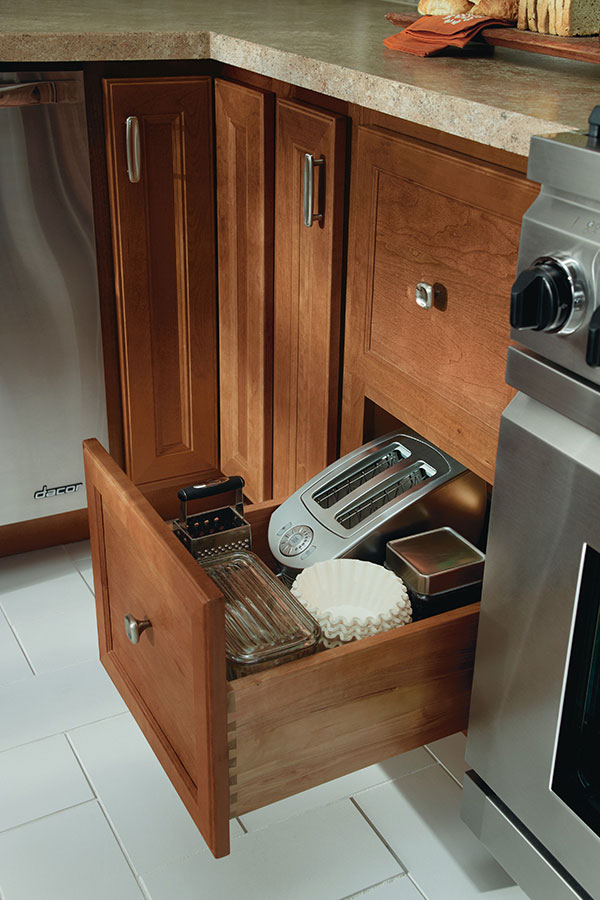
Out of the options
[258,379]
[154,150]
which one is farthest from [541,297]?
[154,150]

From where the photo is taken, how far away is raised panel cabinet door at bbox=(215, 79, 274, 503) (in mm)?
1481

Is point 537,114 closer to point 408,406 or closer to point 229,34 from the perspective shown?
point 408,406

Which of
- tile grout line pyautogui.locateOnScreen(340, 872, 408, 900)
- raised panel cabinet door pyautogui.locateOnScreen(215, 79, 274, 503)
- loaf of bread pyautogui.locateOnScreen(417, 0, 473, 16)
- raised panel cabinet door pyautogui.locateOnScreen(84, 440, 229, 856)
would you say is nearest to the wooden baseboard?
raised panel cabinet door pyautogui.locateOnScreen(215, 79, 274, 503)

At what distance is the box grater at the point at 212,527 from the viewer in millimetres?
1222

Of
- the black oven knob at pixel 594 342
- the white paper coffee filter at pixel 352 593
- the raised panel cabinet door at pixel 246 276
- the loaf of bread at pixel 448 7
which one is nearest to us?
the black oven knob at pixel 594 342

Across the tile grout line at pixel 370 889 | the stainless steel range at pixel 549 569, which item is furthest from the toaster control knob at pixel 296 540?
the tile grout line at pixel 370 889

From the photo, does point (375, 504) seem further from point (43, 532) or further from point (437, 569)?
point (43, 532)

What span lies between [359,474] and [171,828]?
557mm

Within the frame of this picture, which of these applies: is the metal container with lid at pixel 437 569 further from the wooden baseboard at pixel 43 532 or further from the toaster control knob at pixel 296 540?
the wooden baseboard at pixel 43 532

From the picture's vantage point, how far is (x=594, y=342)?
751 millimetres

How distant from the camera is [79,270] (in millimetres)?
1646

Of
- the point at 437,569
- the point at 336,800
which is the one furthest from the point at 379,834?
the point at 437,569

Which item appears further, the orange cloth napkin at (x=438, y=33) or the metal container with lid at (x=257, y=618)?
the orange cloth napkin at (x=438, y=33)

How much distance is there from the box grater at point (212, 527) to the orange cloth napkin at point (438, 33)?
25.5 inches
